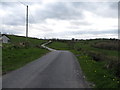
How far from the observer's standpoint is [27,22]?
41969mm

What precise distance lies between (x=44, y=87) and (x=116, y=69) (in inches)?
291

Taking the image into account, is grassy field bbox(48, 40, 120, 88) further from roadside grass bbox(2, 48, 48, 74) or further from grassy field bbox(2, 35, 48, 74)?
grassy field bbox(2, 35, 48, 74)

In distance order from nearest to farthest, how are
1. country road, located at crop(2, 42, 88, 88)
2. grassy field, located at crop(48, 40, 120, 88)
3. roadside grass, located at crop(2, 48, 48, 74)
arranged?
country road, located at crop(2, 42, 88, 88) < grassy field, located at crop(48, 40, 120, 88) < roadside grass, located at crop(2, 48, 48, 74)

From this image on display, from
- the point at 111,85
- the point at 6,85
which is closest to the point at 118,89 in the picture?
the point at 111,85

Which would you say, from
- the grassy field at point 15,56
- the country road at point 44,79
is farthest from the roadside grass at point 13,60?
the country road at point 44,79

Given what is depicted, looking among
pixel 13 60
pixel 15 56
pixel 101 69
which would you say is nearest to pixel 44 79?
pixel 101 69

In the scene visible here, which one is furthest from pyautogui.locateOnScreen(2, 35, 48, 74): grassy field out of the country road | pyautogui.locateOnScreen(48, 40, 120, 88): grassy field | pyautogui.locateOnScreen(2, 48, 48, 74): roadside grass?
pyautogui.locateOnScreen(48, 40, 120, 88): grassy field

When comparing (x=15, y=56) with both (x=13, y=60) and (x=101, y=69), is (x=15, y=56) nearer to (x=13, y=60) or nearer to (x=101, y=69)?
(x=13, y=60)

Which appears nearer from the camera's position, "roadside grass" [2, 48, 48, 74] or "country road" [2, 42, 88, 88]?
"country road" [2, 42, 88, 88]

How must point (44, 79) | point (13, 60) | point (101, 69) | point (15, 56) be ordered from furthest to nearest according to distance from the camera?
point (15, 56) → point (13, 60) → point (101, 69) → point (44, 79)

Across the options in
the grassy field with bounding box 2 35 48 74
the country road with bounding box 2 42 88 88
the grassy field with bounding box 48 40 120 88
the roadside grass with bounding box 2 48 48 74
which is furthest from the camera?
the grassy field with bounding box 2 35 48 74

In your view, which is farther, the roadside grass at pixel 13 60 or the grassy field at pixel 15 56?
the grassy field at pixel 15 56

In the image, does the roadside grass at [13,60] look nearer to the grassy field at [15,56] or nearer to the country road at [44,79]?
the grassy field at [15,56]

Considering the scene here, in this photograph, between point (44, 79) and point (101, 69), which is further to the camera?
point (101, 69)
